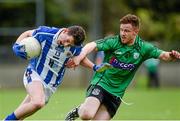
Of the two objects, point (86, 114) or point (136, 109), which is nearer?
point (86, 114)

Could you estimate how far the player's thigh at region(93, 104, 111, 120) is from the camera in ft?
42.3

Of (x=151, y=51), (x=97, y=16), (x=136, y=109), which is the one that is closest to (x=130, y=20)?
(x=151, y=51)

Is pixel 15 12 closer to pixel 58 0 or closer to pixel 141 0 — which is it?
pixel 58 0

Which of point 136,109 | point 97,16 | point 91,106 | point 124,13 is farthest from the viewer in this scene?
point 124,13

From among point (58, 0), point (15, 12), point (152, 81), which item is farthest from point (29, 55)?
point (58, 0)

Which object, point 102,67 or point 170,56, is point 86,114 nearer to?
point 102,67

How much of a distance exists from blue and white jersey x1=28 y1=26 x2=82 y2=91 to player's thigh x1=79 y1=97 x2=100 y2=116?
606 millimetres

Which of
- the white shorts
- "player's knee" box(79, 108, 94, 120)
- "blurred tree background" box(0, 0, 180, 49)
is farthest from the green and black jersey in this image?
"blurred tree background" box(0, 0, 180, 49)

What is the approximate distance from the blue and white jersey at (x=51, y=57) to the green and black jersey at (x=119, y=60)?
565 millimetres

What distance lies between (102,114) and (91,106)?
487 mm

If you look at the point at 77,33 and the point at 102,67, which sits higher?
the point at 77,33

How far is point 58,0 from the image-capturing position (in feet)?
144

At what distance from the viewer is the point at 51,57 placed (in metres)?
12.7

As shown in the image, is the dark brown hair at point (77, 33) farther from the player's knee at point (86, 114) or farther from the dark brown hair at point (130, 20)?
the player's knee at point (86, 114)
